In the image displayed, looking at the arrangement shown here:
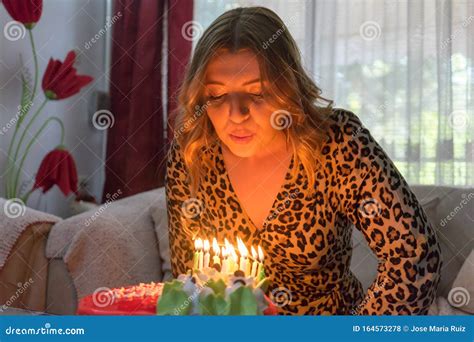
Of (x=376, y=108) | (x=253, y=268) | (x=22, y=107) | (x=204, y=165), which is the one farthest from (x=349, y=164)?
(x=22, y=107)

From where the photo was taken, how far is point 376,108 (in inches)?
114

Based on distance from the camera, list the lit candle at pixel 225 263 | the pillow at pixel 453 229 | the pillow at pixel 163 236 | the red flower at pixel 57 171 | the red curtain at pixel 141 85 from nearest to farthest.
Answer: the lit candle at pixel 225 263 < the pillow at pixel 453 229 < the pillow at pixel 163 236 < the red flower at pixel 57 171 < the red curtain at pixel 141 85

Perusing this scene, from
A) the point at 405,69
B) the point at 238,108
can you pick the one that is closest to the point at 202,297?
the point at 238,108

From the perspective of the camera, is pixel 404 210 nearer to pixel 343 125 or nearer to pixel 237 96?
pixel 343 125

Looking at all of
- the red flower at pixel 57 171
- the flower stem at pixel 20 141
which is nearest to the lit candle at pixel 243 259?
the red flower at pixel 57 171

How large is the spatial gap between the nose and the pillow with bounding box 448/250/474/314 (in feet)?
4.75

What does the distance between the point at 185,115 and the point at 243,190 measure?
0.70 feet

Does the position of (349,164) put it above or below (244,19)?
below

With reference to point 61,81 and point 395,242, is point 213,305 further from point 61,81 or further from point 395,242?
point 61,81

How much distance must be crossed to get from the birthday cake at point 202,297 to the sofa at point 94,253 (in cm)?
167

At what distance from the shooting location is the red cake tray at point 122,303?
747 mm

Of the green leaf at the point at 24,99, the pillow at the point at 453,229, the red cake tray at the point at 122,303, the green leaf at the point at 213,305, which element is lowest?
the pillow at the point at 453,229

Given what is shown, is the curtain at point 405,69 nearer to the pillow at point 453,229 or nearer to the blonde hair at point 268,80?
the pillow at point 453,229

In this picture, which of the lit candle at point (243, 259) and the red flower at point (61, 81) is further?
the red flower at point (61, 81)
